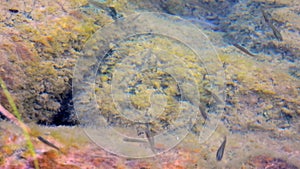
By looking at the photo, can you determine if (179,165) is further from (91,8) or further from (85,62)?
(91,8)

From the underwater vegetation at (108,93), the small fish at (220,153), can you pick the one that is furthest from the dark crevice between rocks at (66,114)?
the small fish at (220,153)

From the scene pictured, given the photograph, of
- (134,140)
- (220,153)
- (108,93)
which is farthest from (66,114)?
(220,153)

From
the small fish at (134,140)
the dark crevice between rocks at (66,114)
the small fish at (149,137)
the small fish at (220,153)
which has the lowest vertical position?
the small fish at (220,153)

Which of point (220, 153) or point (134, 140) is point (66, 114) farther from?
point (220, 153)

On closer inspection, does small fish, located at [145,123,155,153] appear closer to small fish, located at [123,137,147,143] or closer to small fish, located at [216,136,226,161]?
small fish, located at [123,137,147,143]

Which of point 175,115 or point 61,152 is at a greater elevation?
point 61,152

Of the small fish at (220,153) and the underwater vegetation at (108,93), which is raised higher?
the underwater vegetation at (108,93)

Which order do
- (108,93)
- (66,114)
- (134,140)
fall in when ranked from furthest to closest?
1. (108,93)
2. (66,114)
3. (134,140)

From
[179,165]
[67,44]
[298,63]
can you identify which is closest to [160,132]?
[179,165]

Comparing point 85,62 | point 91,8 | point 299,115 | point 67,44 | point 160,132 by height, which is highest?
point 91,8

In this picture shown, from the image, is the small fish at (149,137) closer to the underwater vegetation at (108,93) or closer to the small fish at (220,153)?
the underwater vegetation at (108,93)

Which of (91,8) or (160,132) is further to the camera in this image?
(91,8)
